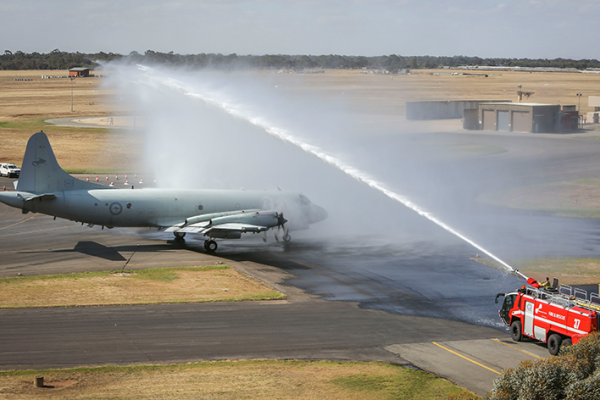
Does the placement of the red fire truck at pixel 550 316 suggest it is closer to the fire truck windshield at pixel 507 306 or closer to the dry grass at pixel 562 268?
the fire truck windshield at pixel 507 306

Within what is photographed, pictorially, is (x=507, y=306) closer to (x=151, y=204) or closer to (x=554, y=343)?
(x=554, y=343)

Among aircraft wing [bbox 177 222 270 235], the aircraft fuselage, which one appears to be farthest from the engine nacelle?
the aircraft fuselage

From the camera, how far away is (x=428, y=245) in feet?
188

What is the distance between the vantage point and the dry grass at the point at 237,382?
81.9 feet

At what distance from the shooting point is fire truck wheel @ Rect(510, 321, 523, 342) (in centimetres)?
3278

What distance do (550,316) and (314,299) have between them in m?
14.8

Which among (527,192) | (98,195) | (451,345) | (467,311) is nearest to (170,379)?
(451,345)

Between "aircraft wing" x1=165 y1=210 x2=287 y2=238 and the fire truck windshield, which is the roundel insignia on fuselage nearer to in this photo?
"aircraft wing" x1=165 y1=210 x2=287 y2=238

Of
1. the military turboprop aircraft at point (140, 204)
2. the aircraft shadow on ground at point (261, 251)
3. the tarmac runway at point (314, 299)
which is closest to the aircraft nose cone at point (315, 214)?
the tarmac runway at point (314, 299)

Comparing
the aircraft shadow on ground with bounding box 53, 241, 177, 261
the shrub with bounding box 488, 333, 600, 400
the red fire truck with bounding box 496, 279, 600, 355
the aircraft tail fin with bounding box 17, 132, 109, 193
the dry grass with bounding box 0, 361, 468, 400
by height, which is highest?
the aircraft tail fin with bounding box 17, 132, 109, 193

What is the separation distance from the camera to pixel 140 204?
2114 inches

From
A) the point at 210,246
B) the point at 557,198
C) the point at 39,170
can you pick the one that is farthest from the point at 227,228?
the point at 557,198

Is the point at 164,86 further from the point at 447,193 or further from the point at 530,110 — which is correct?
the point at 530,110

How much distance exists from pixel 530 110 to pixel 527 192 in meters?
A: 58.7
